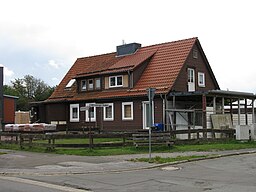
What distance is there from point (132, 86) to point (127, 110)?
2.13 metres

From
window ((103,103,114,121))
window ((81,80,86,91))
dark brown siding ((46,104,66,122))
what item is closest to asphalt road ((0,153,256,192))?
window ((103,103,114,121))

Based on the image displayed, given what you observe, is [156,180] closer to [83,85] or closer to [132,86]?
[132,86]

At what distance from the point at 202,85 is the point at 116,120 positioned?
27.5 feet

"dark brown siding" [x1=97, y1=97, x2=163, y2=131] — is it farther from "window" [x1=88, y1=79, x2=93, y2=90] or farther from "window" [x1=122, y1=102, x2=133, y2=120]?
"window" [x1=88, y1=79, x2=93, y2=90]

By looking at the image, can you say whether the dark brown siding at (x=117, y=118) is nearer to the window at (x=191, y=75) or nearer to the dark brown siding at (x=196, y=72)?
the dark brown siding at (x=196, y=72)

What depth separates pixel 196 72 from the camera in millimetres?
36344

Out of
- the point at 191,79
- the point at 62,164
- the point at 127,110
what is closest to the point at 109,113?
the point at 127,110

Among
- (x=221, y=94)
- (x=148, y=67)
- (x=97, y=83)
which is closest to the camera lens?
(x=221, y=94)

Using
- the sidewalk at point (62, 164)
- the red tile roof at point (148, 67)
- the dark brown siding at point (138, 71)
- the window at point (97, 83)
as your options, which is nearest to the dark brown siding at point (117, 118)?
the red tile roof at point (148, 67)

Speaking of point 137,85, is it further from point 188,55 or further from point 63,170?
point 63,170

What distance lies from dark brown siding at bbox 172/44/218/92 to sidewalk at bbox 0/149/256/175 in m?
13.9

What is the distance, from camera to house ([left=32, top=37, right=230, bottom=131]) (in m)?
33.7

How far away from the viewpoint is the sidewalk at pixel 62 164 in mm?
15023

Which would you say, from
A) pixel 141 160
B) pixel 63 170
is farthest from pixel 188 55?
pixel 63 170
